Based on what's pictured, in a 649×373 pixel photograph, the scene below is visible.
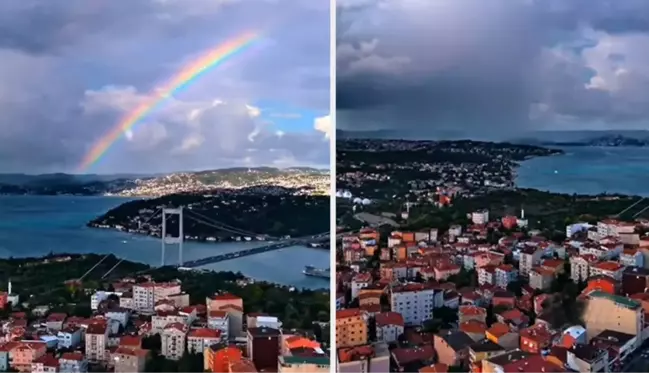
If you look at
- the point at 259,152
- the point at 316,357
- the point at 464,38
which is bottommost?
the point at 316,357

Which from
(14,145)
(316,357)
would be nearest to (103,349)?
(316,357)

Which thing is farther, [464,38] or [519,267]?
[464,38]

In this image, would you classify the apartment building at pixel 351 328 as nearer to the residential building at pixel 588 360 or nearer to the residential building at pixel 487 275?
the residential building at pixel 487 275

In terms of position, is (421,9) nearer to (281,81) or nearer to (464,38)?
(464,38)

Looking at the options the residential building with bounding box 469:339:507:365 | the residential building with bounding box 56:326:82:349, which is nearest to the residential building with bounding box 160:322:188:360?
the residential building with bounding box 56:326:82:349

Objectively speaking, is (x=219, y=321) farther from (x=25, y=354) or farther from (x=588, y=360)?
(x=588, y=360)

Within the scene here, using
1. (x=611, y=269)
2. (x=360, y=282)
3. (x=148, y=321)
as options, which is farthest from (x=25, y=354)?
(x=611, y=269)
